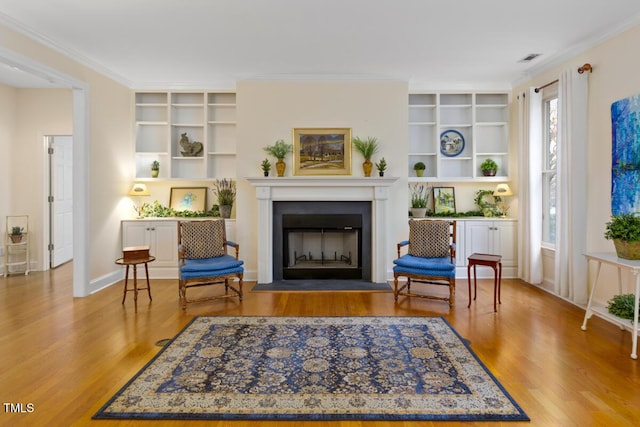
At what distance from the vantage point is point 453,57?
16.8 feet

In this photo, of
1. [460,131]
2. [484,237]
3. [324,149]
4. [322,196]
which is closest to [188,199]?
[322,196]

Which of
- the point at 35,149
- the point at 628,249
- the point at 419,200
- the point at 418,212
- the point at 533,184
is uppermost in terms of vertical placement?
the point at 35,149

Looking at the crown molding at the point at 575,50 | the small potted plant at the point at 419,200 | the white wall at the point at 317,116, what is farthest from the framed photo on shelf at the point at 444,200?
the crown molding at the point at 575,50

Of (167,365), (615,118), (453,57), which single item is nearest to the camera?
(167,365)

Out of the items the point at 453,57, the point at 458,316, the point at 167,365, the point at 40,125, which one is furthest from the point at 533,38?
the point at 40,125

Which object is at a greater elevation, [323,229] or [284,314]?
[323,229]

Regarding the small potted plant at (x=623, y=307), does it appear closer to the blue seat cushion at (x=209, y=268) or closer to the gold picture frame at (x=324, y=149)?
the gold picture frame at (x=324, y=149)

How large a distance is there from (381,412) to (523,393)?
1008mm

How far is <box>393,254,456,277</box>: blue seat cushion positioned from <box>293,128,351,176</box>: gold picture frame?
170cm

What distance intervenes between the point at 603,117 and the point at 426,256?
8.13 ft

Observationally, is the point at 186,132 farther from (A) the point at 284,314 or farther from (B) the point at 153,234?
(A) the point at 284,314

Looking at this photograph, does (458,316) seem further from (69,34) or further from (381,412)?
(69,34)

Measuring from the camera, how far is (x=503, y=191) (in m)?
6.25

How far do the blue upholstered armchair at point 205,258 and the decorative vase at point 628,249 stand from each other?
3.90m
